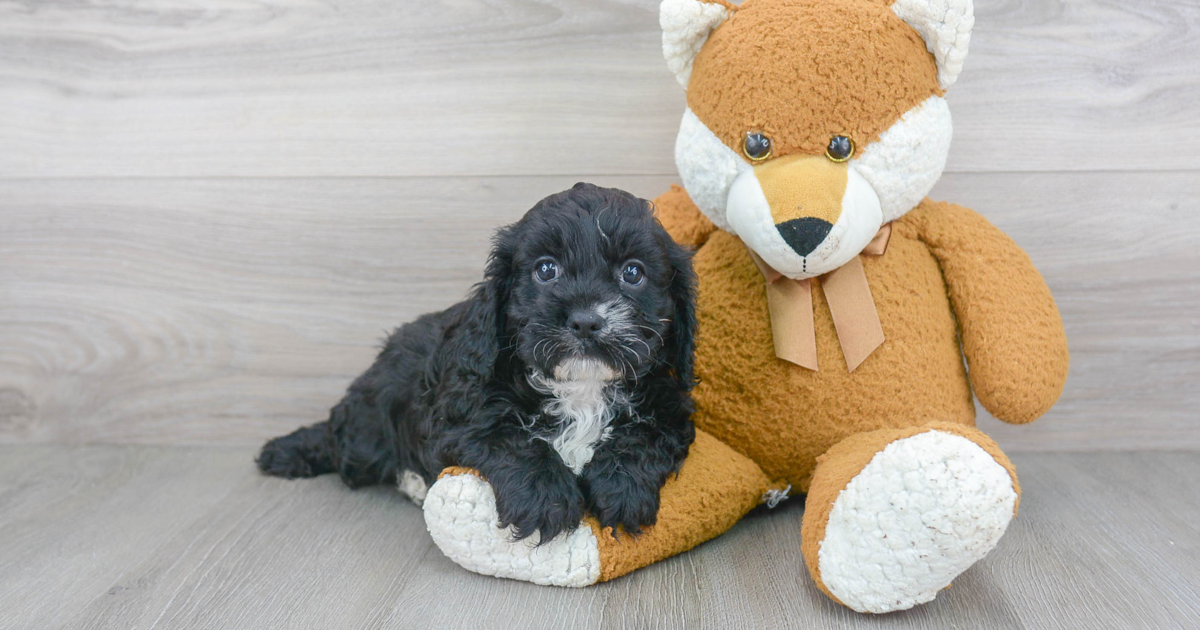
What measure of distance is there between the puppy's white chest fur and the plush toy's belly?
0.25 meters

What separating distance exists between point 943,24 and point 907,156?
0.72ft

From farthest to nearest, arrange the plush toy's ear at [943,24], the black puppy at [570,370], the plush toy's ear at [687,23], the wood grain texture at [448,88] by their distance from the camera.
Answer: the wood grain texture at [448,88], the plush toy's ear at [687,23], the plush toy's ear at [943,24], the black puppy at [570,370]

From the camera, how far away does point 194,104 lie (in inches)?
82.9

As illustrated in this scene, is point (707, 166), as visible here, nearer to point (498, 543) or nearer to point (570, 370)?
point (570, 370)

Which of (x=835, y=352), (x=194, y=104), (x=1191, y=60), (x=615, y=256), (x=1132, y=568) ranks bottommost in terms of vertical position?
(x=1132, y=568)

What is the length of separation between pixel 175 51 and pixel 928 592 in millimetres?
2007

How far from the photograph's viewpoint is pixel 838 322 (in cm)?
157

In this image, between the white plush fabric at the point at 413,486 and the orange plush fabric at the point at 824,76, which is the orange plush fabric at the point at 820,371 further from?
the white plush fabric at the point at 413,486

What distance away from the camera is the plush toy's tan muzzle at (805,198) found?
1398 millimetres

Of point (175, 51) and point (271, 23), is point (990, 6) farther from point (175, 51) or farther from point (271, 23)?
point (175, 51)

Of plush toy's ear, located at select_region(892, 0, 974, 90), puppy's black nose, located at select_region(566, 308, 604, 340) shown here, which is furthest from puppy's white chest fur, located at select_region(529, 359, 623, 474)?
plush toy's ear, located at select_region(892, 0, 974, 90)

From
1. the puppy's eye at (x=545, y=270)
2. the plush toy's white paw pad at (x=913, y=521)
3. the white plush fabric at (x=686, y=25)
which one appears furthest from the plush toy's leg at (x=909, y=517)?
the white plush fabric at (x=686, y=25)

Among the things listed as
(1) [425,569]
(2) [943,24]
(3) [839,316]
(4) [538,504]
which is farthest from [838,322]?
(1) [425,569]

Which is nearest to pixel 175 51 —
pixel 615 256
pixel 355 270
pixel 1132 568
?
pixel 355 270
